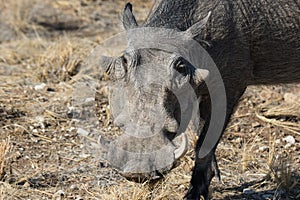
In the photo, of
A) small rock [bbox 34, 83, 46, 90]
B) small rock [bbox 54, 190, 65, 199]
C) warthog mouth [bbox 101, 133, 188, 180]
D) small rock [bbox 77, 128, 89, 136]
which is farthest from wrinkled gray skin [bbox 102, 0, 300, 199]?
small rock [bbox 34, 83, 46, 90]

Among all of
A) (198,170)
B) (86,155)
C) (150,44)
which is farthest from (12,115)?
(150,44)

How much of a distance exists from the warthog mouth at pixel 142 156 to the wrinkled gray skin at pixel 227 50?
0.13 m

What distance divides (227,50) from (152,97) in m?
0.85

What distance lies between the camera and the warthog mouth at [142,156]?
346cm

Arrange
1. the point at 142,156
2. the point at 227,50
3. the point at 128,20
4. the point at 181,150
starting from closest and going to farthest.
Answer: the point at 142,156 < the point at 181,150 < the point at 128,20 < the point at 227,50

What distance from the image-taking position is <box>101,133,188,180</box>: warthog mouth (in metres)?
3.46

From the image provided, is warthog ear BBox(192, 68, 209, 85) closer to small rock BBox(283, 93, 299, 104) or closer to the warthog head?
the warthog head

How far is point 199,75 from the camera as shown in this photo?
151 inches

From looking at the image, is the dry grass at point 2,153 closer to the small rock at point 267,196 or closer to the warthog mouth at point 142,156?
the warthog mouth at point 142,156

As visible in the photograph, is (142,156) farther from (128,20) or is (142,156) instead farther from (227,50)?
(227,50)

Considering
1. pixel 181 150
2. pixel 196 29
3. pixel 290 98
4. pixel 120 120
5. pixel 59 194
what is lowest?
pixel 290 98

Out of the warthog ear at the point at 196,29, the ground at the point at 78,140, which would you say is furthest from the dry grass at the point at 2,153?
the warthog ear at the point at 196,29

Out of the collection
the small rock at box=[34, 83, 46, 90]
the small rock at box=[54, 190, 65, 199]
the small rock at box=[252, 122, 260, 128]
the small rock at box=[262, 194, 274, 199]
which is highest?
the small rock at box=[54, 190, 65, 199]

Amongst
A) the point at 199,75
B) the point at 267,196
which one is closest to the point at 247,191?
the point at 267,196
